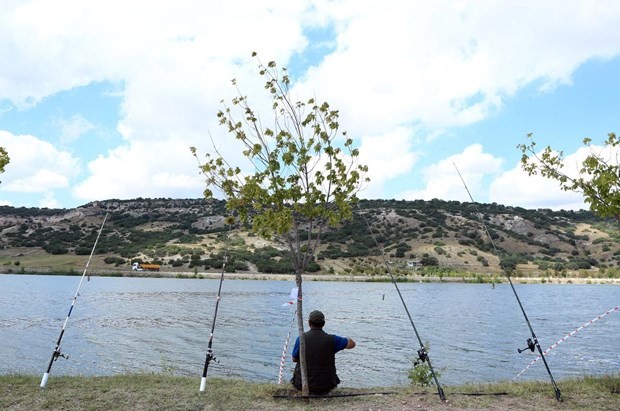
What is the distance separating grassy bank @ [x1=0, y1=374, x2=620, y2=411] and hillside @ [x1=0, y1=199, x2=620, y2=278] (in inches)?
3308

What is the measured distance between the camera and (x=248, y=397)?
10.3m

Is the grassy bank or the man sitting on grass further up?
the man sitting on grass

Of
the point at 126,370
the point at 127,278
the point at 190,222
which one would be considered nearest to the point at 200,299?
the point at 126,370

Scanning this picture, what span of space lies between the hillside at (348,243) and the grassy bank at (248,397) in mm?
84029

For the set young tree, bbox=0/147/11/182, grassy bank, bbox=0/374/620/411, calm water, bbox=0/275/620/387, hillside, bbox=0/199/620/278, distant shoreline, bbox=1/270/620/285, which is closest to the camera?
grassy bank, bbox=0/374/620/411

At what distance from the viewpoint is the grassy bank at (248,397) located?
31.3 feet

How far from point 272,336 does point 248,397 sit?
21.9 metres

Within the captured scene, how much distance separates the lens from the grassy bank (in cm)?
955

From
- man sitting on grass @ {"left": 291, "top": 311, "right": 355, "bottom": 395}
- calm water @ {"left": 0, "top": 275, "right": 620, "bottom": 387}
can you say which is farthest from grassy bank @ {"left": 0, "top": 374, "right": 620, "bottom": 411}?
calm water @ {"left": 0, "top": 275, "right": 620, "bottom": 387}

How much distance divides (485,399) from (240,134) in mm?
7018

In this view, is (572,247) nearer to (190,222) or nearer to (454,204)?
(454,204)

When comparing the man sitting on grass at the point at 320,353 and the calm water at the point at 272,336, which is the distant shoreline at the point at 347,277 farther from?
the man sitting on grass at the point at 320,353

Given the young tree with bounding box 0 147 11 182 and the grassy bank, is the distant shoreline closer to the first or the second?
the young tree with bounding box 0 147 11 182

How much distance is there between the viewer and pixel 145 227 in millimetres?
141250
